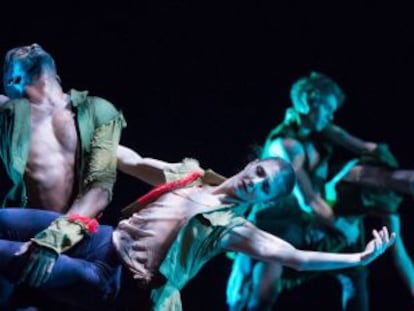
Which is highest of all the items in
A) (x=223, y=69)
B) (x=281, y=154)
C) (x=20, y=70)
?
(x=20, y=70)

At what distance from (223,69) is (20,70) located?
2.46m

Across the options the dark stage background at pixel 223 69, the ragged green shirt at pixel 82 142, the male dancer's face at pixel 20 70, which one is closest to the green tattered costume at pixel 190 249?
the ragged green shirt at pixel 82 142

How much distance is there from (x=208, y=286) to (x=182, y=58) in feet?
4.85

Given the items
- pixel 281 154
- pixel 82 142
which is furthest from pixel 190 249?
pixel 281 154

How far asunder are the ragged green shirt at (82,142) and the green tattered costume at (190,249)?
31 centimetres

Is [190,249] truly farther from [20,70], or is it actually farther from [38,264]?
[20,70]

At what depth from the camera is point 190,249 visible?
3.05 meters

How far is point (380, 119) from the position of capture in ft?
18.7

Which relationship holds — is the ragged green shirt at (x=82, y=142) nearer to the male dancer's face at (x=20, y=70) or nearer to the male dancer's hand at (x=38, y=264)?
the male dancer's face at (x=20, y=70)

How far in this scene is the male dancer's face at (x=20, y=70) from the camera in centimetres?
317

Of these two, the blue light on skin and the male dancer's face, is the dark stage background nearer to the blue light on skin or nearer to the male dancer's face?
the blue light on skin

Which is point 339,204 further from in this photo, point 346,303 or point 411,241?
point 411,241

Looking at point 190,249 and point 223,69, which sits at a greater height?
point 223,69

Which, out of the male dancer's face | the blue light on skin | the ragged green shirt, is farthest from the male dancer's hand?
the blue light on skin
